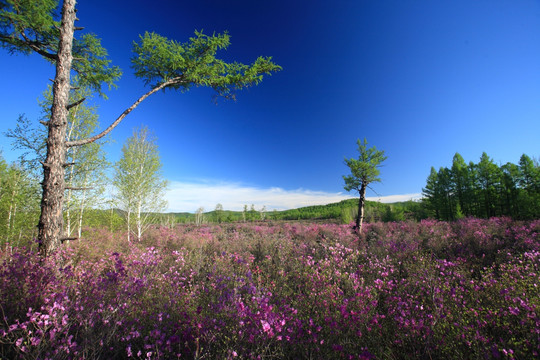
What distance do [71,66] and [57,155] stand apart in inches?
129

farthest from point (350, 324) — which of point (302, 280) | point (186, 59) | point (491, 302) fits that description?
point (186, 59)

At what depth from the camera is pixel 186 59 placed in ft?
19.0

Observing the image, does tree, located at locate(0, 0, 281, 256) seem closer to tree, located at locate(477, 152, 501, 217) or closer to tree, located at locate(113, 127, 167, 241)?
tree, located at locate(113, 127, 167, 241)

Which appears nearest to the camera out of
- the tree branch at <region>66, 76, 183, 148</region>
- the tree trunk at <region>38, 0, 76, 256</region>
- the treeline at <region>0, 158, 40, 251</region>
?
the tree trunk at <region>38, 0, 76, 256</region>

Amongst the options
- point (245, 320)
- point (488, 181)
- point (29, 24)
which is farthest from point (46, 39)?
point (488, 181)

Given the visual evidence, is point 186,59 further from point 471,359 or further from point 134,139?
point 134,139

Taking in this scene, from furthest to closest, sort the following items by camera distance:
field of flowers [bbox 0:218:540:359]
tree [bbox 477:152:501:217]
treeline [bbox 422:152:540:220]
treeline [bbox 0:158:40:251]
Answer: tree [bbox 477:152:501:217]
treeline [bbox 422:152:540:220]
treeline [bbox 0:158:40:251]
field of flowers [bbox 0:218:540:359]

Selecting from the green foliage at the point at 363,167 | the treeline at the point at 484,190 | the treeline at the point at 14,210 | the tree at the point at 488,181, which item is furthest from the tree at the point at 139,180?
the tree at the point at 488,181

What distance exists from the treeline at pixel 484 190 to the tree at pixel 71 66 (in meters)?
36.8

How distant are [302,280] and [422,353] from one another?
2415 millimetres

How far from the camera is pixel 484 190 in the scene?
2948 centimetres

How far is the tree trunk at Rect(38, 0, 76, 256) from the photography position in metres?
4.03

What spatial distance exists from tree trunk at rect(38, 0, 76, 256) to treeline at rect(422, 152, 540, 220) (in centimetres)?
3943

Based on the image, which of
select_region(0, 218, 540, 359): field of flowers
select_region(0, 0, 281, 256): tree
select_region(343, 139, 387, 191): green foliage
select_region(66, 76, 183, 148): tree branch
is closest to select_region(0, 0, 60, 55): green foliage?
select_region(0, 0, 281, 256): tree
